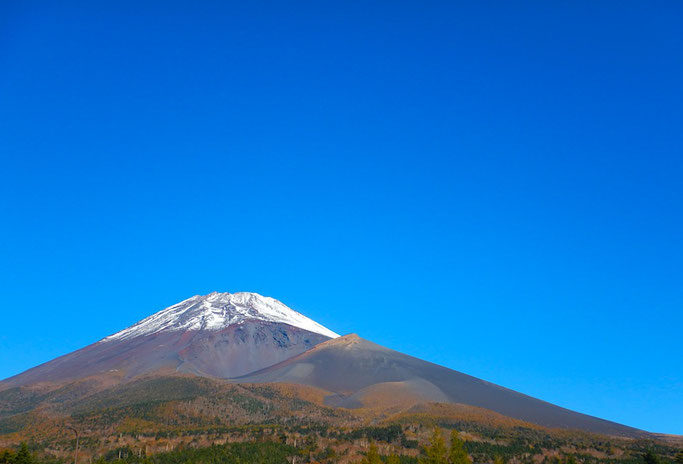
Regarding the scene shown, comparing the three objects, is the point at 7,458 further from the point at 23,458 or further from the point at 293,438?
the point at 293,438

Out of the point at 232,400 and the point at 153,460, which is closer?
the point at 153,460

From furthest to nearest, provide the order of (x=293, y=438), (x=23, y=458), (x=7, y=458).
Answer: (x=293, y=438) < (x=7, y=458) < (x=23, y=458)

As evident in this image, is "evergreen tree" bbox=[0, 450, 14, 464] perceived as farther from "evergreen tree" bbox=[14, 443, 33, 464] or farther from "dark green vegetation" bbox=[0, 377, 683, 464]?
"evergreen tree" bbox=[14, 443, 33, 464]

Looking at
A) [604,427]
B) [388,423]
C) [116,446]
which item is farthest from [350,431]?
[604,427]

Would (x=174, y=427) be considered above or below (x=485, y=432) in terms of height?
below

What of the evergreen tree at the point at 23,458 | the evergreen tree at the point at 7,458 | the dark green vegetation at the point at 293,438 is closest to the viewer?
the evergreen tree at the point at 23,458

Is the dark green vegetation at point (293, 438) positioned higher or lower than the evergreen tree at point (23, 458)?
higher

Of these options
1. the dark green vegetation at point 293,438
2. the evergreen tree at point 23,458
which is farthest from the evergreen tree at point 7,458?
the evergreen tree at point 23,458

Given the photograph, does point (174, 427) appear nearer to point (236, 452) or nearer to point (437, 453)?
point (236, 452)

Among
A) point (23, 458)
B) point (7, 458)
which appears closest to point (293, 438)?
point (23, 458)

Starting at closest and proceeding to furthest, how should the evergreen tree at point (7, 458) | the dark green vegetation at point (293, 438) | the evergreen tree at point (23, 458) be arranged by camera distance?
1. the evergreen tree at point (23, 458)
2. the evergreen tree at point (7, 458)
3. the dark green vegetation at point (293, 438)

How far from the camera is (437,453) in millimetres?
97625

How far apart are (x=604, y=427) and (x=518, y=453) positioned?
84.1 m

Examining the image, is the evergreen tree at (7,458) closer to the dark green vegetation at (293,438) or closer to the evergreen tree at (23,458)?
the dark green vegetation at (293,438)
